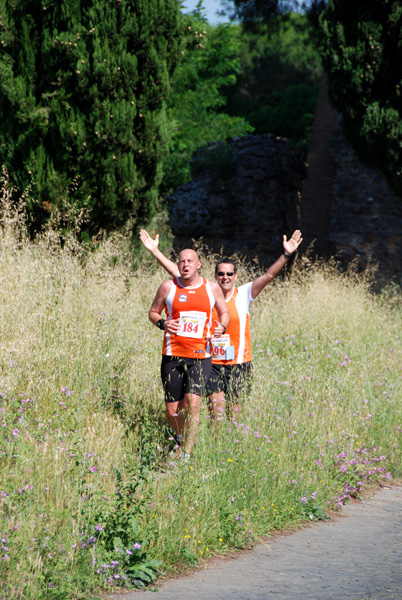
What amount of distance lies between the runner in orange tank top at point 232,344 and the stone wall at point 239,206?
7.32 metres

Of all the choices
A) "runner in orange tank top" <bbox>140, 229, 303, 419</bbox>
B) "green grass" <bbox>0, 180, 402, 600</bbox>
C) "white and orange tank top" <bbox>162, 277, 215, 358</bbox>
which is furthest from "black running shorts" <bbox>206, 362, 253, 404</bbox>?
"white and orange tank top" <bbox>162, 277, 215, 358</bbox>

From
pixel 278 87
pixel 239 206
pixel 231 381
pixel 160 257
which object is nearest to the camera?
pixel 231 381

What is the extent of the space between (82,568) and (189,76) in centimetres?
2297

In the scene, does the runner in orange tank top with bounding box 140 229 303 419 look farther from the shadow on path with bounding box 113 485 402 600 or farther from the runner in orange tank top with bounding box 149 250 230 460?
the shadow on path with bounding box 113 485 402 600

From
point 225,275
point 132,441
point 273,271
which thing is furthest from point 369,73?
point 132,441

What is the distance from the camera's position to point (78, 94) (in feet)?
31.6

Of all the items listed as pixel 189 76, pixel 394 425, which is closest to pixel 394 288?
pixel 394 425

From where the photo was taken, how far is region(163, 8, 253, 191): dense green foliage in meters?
23.5

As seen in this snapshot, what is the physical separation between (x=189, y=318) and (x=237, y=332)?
85 centimetres

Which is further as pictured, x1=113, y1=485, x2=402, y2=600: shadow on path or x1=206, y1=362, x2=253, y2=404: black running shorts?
x1=206, y1=362, x2=253, y2=404: black running shorts

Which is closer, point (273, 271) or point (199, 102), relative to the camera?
point (273, 271)

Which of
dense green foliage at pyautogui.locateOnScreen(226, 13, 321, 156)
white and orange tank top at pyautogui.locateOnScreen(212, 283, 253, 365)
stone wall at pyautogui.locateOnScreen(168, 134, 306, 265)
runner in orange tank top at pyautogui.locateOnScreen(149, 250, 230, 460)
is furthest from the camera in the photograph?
dense green foliage at pyautogui.locateOnScreen(226, 13, 321, 156)

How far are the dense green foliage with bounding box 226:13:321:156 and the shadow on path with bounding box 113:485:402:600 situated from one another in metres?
23.2

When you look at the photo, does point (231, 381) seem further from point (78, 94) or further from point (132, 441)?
point (78, 94)
